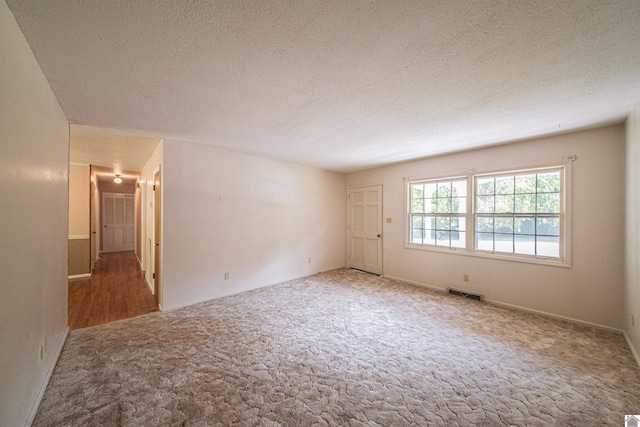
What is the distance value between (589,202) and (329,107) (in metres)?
3.39

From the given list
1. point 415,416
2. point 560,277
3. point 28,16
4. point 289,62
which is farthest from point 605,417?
point 28,16

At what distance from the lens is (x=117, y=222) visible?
864 centimetres

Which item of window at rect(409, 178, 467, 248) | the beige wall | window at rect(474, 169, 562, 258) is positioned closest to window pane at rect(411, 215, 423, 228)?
window at rect(409, 178, 467, 248)

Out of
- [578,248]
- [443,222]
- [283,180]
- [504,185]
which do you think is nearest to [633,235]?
[578,248]

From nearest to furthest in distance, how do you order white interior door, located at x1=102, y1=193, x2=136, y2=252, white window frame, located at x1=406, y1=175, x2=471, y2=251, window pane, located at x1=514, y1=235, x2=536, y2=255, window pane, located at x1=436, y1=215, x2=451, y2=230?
window pane, located at x1=514, y1=235, x2=536, y2=255
white window frame, located at x1=406, y1=175, x2=471, y2=251
window pane, located at x1=436, y1=215, x2=451, y2=230
white interior door, located at x1=102, y1=193, x2=136, y2=252

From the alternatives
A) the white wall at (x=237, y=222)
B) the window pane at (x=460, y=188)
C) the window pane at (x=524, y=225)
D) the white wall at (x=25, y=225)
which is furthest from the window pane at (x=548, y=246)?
the white wall at (x=25, y=225)

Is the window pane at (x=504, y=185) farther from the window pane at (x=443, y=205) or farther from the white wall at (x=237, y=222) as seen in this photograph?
the white wall at (x=237, y=222)

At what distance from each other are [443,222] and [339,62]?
3611mm

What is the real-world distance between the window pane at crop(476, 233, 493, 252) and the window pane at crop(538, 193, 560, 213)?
2.37 feet

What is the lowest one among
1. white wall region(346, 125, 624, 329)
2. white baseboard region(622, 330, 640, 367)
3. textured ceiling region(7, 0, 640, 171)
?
white baseboard region(622, 330, 640, 367)

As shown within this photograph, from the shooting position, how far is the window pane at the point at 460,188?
13.4ft

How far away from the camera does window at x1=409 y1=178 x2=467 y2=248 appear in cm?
413

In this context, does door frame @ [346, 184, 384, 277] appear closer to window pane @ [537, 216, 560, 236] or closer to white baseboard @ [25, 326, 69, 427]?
window pane @ [537, 216, 560, 236]

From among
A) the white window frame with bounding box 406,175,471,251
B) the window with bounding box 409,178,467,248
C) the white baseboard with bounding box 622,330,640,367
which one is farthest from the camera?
the window with bounding box 409,178,467,248
